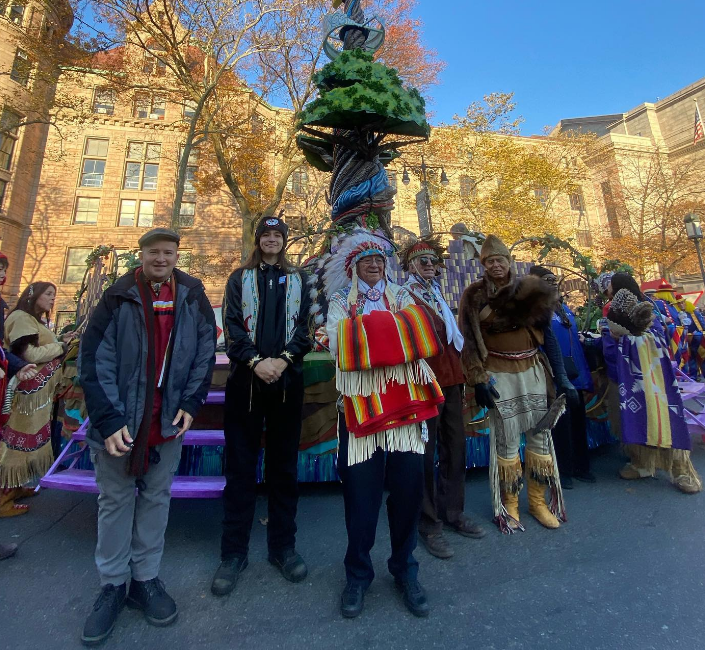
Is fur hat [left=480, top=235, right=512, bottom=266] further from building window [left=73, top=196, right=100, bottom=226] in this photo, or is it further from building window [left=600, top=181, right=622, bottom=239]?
building window [left=600, top=181, right=622, bottom=239]

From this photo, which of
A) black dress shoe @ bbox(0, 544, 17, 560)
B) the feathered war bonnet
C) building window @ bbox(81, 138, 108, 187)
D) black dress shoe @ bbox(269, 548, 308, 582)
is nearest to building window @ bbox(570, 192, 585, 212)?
the feathered war bonnet

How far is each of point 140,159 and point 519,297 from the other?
2737 cm

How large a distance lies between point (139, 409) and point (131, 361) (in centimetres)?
25

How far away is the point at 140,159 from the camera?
24.1 m

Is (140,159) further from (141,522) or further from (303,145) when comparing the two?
(141,522)

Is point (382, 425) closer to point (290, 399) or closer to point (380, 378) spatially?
point (380, 378)

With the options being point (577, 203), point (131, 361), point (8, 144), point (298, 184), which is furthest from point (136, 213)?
point (577, 203)

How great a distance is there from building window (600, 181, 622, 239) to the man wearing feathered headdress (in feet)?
95.9

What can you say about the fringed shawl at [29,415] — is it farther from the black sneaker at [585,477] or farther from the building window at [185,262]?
the building window at [185,262]

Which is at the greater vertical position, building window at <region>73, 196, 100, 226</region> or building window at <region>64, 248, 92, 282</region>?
building window at <region>73, 196, 100, 226</region>

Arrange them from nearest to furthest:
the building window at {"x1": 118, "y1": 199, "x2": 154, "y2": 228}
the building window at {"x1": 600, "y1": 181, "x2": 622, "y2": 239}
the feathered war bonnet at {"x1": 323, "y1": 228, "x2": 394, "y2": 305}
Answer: the feathered war bonnet at {"x1": 323, "y1": 228, "x2": 394, "y2": 305}
the building window at {"x1": 118, "y1": 199, "x2": 154, "y2": 228}
the building window at {"x1": 600, "y1": 181, "x2": 622, "y2": 239}

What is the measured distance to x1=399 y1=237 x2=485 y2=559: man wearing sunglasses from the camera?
2.59 meters

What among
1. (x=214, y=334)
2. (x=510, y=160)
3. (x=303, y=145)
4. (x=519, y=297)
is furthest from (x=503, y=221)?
(x=214, y=334)

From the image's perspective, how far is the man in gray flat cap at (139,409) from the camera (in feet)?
6.40
